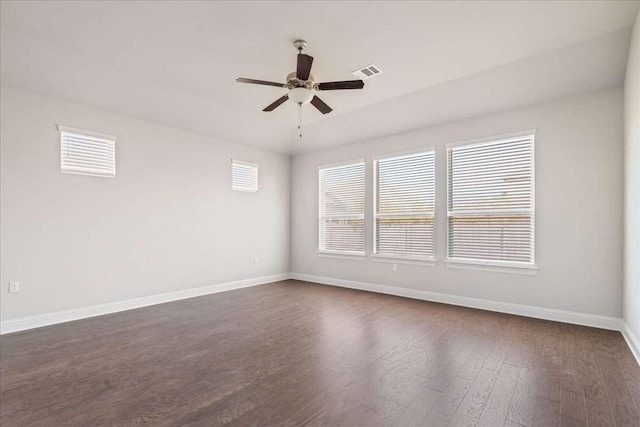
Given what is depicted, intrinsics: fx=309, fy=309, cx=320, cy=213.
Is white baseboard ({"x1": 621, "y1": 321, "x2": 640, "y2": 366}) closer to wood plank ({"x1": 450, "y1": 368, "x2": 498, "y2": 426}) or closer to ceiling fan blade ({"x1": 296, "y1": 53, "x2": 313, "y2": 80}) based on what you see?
wood plank ({"x1": 450, "y1": 368, "x2": 498, "y2": 426})

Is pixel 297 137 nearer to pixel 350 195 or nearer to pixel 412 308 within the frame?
pixel 350 195

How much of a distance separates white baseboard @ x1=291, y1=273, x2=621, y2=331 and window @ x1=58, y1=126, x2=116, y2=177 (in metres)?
4.57

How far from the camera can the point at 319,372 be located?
8.73 feet

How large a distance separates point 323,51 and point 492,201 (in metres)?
3.25

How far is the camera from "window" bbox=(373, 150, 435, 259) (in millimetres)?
5301

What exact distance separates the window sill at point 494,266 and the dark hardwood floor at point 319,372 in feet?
2.10

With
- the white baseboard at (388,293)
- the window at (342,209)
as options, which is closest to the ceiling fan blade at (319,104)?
the window at (342,209)

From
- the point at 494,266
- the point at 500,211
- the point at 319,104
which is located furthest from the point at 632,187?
the point at 319,104

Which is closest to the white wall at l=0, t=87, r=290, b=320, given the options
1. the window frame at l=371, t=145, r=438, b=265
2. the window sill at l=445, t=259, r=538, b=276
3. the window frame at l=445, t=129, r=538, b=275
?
the window frame at l=371, t=145, r=438, b=265

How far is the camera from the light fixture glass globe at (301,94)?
3338 mm

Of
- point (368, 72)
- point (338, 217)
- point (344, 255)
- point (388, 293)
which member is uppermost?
point (368, 72)

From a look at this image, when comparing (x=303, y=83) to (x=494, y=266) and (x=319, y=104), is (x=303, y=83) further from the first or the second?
(x=494, y=266)

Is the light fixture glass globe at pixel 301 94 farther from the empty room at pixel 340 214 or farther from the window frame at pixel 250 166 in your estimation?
the window frame at pixel 250 166

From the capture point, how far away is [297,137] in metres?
6.36
